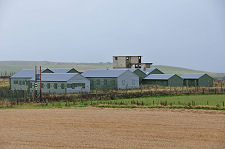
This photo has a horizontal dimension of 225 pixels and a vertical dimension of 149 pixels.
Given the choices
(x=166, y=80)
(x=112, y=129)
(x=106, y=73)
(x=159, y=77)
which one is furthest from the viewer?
(x=159, y=77)

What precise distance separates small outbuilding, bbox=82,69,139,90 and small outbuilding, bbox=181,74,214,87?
9.29 metres

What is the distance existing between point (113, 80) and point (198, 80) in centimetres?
1303

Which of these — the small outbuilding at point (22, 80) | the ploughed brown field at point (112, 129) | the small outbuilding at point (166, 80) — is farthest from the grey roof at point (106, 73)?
the ploughed brown field at point (112, 129)

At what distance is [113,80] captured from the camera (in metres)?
44.9

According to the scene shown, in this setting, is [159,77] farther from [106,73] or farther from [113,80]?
[113,80]

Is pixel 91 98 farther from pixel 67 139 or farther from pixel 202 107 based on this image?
pixel 67 139

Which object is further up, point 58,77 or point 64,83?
point 58,77

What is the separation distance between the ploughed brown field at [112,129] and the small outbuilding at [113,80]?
2223 centimetres

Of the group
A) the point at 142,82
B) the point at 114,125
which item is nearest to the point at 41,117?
the point at 114,125

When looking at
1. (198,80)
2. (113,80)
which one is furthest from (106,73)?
(198,80)

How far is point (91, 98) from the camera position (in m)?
30.1

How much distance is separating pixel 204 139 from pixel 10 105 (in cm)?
1659

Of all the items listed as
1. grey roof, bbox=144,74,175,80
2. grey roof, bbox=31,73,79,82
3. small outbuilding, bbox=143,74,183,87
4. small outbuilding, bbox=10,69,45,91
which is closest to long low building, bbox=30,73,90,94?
grey roof, bbox=31,73,79,82

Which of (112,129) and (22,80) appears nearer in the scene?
(112,129)
